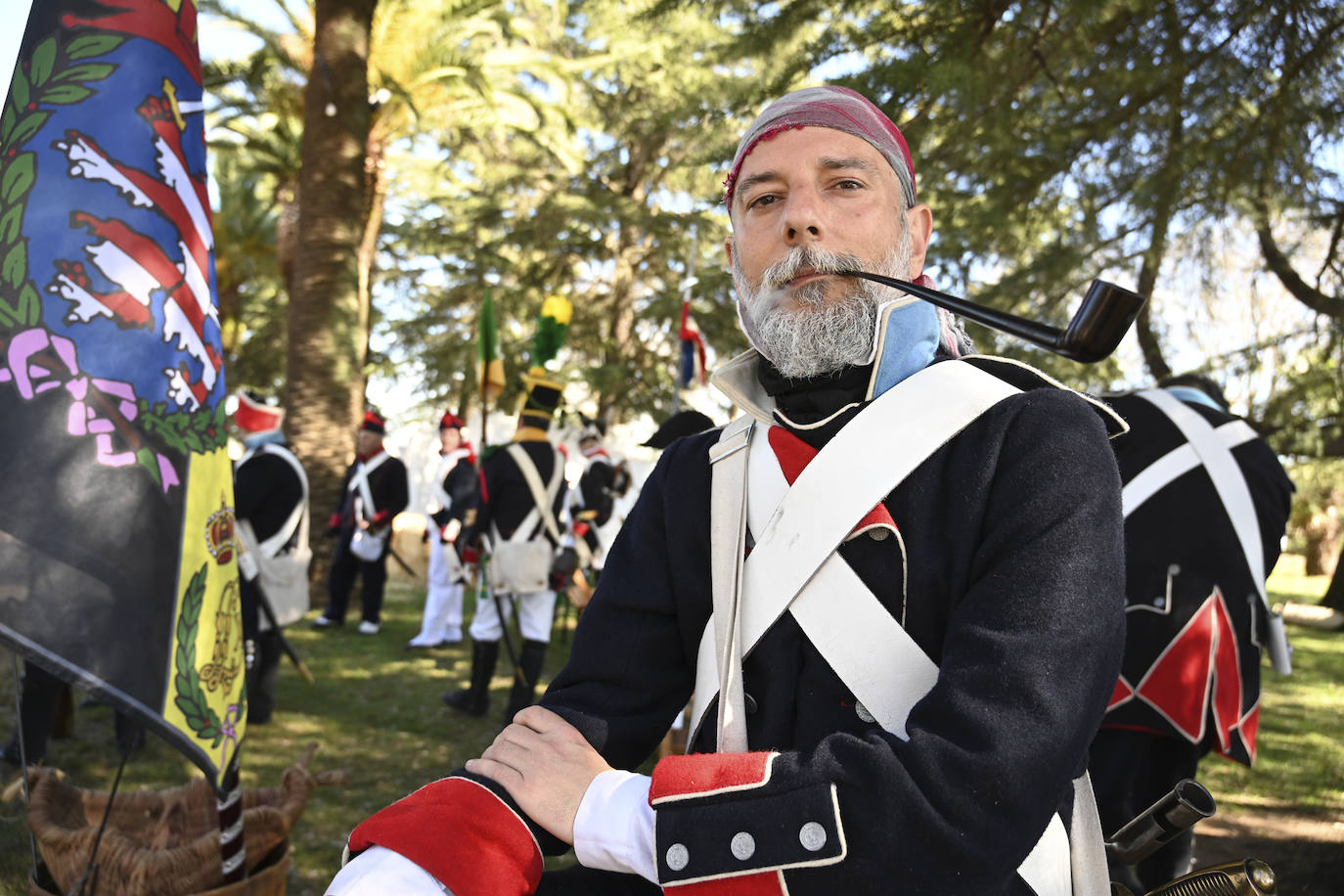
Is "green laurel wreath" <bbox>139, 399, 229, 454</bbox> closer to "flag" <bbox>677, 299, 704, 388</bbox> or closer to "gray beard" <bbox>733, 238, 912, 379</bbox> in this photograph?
"gray beard" <bbox>733, 238, 912, 379</bbox>

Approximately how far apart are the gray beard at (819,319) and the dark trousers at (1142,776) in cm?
213

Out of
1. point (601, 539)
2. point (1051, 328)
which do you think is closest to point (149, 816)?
point (1051, 328)

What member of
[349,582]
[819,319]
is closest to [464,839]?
[819,319]

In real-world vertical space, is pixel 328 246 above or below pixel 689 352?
above

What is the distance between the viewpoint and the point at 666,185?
20.9 meters

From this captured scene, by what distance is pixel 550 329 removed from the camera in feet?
24.0

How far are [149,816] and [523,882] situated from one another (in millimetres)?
2341

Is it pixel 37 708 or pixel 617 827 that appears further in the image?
pixel 37 708

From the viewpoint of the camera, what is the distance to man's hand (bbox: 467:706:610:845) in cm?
142

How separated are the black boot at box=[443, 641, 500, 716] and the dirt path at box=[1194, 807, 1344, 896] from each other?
430 cm

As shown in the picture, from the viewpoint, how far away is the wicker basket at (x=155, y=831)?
8.60 ft

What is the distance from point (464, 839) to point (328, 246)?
10.3 metres

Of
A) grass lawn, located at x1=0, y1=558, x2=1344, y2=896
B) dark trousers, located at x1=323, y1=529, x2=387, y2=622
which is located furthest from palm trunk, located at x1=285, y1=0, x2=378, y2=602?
grass lawn, located at x1=0, y1=558, x2=1344, y2=896

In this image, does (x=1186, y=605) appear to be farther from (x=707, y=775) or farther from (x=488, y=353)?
(x=488, y=353)
